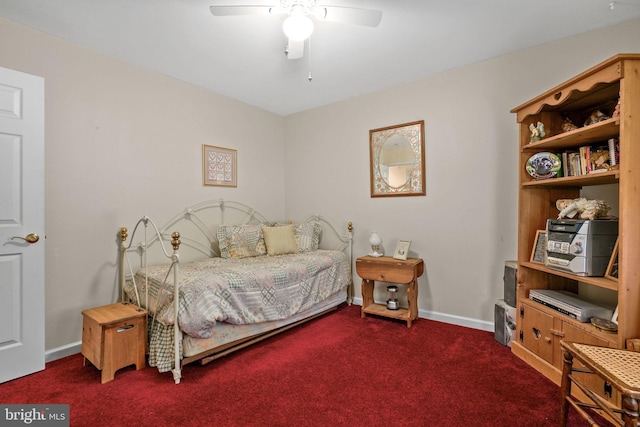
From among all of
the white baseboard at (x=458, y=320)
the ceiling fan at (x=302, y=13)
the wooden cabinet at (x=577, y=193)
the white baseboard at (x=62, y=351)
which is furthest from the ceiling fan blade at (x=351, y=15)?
the white baseboard at (x=62, y=351)

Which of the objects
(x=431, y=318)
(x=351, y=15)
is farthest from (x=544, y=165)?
(x=431, y=318)

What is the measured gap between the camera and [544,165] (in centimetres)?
212

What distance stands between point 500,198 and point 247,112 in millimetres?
2889

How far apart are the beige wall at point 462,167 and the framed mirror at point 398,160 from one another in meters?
0.07

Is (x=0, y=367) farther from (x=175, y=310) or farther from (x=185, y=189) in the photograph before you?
(x=185, y=189)

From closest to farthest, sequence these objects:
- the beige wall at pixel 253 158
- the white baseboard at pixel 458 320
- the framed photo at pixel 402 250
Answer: the beige wall at pixel 253 158
the white baseboard at pixel 458 320
the framed photo at pixel 402 250

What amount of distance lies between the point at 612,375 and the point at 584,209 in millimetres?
1033

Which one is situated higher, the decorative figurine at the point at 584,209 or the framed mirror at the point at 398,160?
the framed mirror at the point at 398,160

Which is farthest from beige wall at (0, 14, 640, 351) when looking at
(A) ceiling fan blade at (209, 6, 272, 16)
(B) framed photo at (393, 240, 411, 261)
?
(A) ceiling fan blade at (209, 6, 272, 16)

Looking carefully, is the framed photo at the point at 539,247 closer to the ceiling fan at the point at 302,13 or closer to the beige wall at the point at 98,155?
the ceiling fan at the point at 302,13

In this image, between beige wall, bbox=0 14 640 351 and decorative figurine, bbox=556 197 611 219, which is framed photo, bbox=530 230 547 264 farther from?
beige wall, bbox=0 14 640 351

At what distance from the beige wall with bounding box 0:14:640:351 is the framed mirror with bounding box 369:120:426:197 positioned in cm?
9

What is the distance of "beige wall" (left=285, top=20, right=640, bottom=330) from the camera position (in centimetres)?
251
